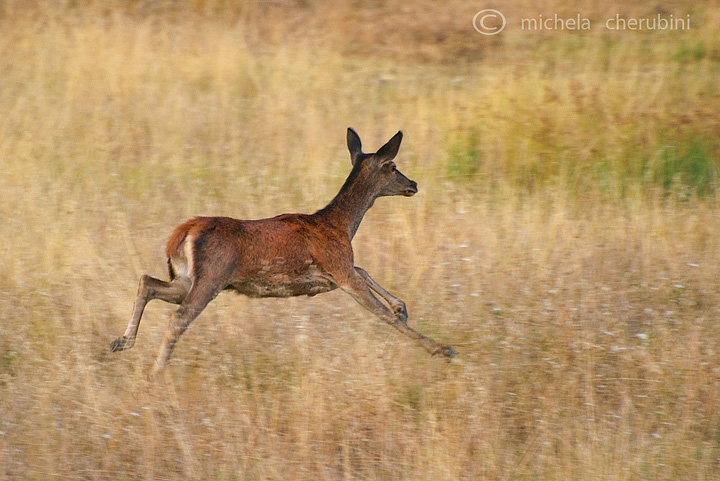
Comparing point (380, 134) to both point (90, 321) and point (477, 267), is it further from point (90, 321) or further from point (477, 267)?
point (90, 321)

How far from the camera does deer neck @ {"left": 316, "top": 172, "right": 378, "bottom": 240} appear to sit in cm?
662

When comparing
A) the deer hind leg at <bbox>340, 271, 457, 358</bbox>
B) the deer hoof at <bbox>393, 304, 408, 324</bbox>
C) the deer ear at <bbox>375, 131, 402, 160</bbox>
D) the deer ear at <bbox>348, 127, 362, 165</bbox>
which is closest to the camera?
the deer hind leg at <bbox>340, 271, 457, 358</bbox>

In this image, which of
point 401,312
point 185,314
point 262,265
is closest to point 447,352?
point 401,312

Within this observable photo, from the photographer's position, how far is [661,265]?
8.03 meters

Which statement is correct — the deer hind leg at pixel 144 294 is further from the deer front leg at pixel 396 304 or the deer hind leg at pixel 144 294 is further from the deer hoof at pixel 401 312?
the deer hoof at pixel 401 312

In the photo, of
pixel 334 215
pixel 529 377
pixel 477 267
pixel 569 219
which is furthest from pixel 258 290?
pixel 569 219

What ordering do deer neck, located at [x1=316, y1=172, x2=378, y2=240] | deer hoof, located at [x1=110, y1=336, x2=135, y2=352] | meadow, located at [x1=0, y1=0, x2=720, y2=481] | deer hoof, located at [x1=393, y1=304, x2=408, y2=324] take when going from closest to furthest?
meadow, located at [x1=0, y1=0, x2=720, y2=481] → deer hoof, located at [x1=110, y1=336, x2=135, y2=352] → deer hoof, located at [x1=393, y1=304, x2=408, y2=324] → deer neck, located at [x1=316, y1=172, x2=378, y2=240]

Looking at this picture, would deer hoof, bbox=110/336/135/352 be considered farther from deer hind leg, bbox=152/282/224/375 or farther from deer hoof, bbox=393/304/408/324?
deer hoof, bbox=393/304/408/324

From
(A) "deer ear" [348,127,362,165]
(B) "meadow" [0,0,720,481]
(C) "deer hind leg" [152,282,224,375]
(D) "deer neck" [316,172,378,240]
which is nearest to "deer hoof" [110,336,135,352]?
(B) "meadow" [0,0,720,481]

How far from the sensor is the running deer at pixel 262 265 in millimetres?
5914

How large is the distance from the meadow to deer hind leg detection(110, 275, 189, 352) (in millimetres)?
152

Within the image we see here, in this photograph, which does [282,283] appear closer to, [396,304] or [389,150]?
[396,304]

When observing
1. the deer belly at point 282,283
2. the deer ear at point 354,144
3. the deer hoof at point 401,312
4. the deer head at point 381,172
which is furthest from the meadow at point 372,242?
the deer ear at point 354,144

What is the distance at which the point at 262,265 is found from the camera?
6094 millimetres
